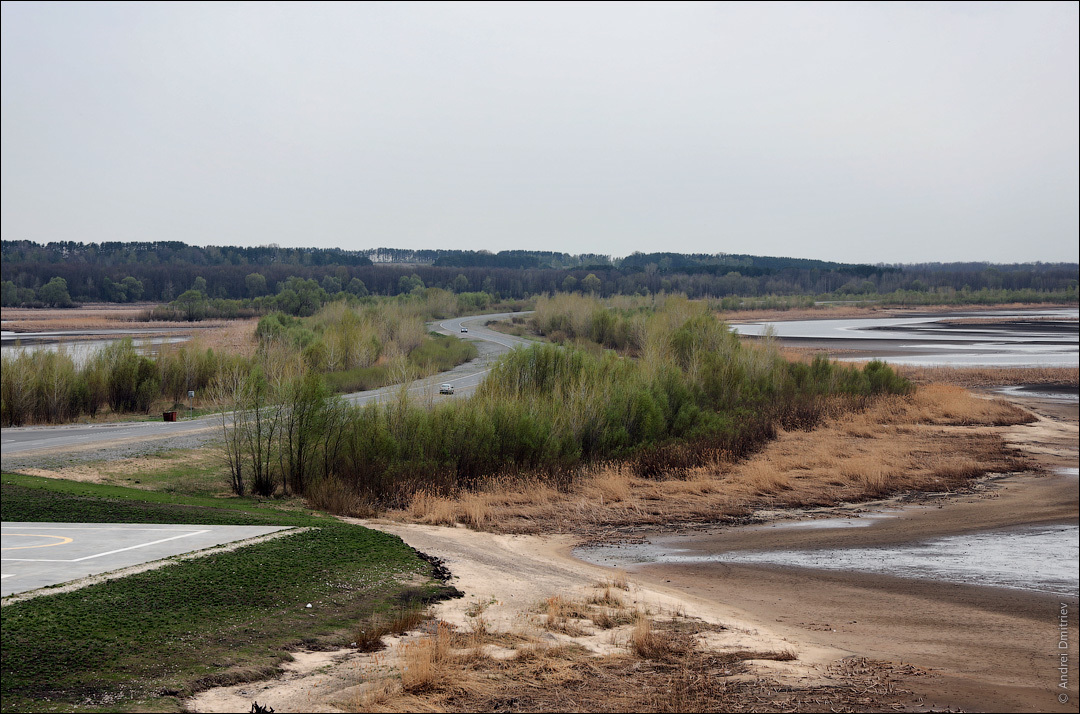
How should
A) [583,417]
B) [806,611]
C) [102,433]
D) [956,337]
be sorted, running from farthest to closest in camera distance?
[956,337], [102,433], [583,417], [806,611]

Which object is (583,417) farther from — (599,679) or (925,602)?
(599,679)

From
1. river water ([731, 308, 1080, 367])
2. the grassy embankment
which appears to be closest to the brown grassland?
the grassy embankment

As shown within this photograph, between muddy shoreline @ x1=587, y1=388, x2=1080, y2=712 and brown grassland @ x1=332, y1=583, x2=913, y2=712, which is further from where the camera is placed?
brown grassland @ x1=332, y1=583, x2=913, y2=712

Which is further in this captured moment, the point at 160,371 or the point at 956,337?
the point at 956,337

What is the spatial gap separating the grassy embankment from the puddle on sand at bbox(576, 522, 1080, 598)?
23.2ft

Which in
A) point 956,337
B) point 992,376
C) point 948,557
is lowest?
point 948,557

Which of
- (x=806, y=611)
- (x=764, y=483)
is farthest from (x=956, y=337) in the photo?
(x=806, y=611)

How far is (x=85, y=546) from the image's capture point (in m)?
17.1

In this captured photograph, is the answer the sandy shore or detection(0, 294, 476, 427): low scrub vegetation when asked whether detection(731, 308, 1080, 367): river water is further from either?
the sandy shore

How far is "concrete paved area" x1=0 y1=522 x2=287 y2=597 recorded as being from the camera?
15.0 meters

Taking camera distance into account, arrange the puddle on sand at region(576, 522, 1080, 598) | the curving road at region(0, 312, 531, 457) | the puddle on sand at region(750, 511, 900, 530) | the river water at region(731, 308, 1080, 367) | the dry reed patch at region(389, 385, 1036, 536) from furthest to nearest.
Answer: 1. the river water at region(731, 308, 1080, 367)
2. the curving road at region(0, 312, 531, 457)
3. the dry reed patch at region(389, 385, 1036, 536)
4. the puddle on sand at region(750, 511, 900, 530)
5. the puddle on sand at region(576, 522, 1080, 598)

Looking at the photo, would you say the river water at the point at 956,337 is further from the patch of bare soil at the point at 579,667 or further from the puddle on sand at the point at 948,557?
the patch of bare soil at the point at 579,667

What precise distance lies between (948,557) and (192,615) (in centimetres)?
1759

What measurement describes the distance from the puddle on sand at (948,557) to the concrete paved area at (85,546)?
962 cm
